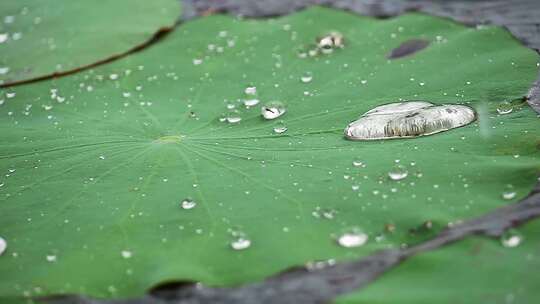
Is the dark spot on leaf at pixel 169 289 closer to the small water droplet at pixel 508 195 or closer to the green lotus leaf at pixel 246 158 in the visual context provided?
the green lotus leaf at pixel 246 158

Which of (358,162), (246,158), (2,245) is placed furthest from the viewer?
(246,158)

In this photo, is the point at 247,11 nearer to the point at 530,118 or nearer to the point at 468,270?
the point at 530,118

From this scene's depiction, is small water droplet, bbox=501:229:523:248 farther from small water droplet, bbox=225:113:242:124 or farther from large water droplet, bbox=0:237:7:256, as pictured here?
large water droplet, bbox=0:237:7:256

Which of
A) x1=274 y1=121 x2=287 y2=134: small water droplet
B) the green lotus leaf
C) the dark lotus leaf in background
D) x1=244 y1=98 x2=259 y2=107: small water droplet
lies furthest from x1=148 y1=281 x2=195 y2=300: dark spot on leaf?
the dark lotus leaf in background

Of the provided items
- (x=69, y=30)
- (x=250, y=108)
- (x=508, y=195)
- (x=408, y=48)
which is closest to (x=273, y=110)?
(x=250, y=108)

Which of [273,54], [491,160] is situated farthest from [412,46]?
[491,160]

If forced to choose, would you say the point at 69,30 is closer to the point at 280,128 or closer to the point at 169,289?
the point at 280,128
